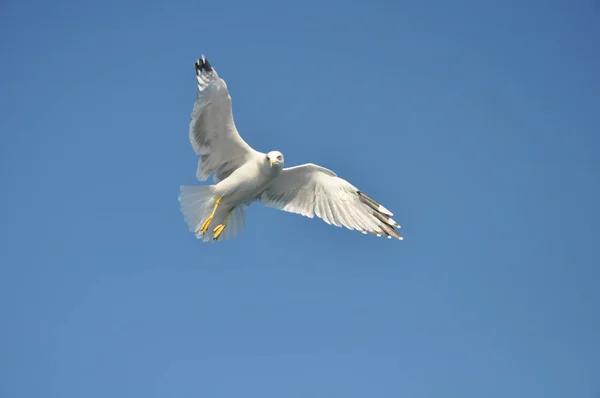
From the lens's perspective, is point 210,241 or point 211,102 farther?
point 210,241

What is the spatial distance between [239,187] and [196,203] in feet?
1.74

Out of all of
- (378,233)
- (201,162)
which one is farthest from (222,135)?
(378,233)

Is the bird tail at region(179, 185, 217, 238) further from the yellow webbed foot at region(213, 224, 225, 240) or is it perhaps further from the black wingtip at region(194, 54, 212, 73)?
the black wingtip at region(194, 54, 212, 73)

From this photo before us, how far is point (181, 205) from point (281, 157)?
1.26 meters

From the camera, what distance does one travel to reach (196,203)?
32.9 ft

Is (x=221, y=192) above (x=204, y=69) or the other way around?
the other way around

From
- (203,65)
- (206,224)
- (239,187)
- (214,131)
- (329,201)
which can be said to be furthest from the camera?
(329,201)

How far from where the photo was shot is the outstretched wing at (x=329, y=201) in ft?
33.8

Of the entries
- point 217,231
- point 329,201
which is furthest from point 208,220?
point 329,201

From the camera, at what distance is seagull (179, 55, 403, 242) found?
9.54m

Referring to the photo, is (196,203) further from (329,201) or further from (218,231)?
(329,201)

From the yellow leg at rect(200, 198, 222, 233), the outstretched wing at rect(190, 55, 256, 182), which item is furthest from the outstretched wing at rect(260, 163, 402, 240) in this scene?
the yellow leg at rect(200, 198, 222, 233)

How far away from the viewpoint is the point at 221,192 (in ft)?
32.6

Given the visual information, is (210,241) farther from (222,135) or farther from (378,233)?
(378,233)
